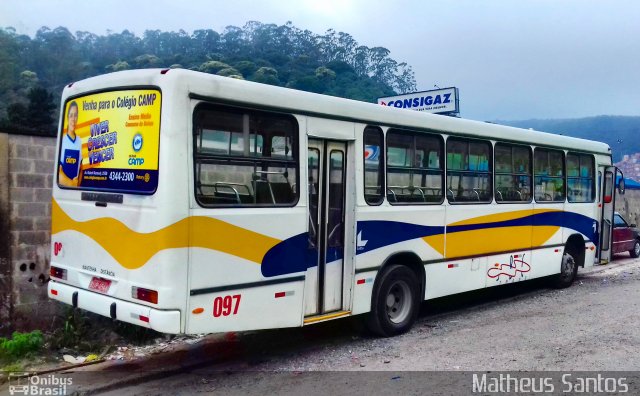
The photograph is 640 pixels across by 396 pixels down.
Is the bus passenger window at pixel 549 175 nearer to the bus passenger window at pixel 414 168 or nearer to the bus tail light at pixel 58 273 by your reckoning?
the bus passenger window at pixel 414 168

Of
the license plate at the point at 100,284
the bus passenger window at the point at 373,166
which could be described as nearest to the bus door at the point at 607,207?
the bus passenger window at the point at 373,166

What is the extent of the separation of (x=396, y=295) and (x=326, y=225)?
169 centimetres

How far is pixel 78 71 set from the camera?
76.2 meters

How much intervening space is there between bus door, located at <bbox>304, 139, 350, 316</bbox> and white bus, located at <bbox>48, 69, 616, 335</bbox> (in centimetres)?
2

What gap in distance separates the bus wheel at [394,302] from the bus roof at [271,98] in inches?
75.3

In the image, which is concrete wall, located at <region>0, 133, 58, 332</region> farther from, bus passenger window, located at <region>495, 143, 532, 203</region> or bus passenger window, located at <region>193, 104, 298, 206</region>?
bus passenger window, located at <region>495, 143, 532, 203</region>

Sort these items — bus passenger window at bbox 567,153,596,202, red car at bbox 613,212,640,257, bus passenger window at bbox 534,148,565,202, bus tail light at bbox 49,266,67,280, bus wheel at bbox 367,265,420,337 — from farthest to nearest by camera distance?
red car at bbox 613,212,640,257
bus passenger window at bbox 567,153,596,202
bus passenger window at bbox 534,148,565,202
bus wheel at bbox 367,265,420,337
bus tail light at bbox 49,266,67,280

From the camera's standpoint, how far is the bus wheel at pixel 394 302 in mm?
7387

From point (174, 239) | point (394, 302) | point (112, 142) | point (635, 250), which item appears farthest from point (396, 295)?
point (635, 250)

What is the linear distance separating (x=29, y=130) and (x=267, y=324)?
156 inches

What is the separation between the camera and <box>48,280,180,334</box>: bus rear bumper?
205 inches

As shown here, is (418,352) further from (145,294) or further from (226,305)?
(145,294)

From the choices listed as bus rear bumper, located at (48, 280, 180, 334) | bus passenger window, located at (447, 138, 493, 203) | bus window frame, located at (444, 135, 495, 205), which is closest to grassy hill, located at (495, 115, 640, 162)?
bus window frame, located at (444, 135, 495, 205)

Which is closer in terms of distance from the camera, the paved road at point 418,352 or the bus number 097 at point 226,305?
the bus number 097 at point 226,305
